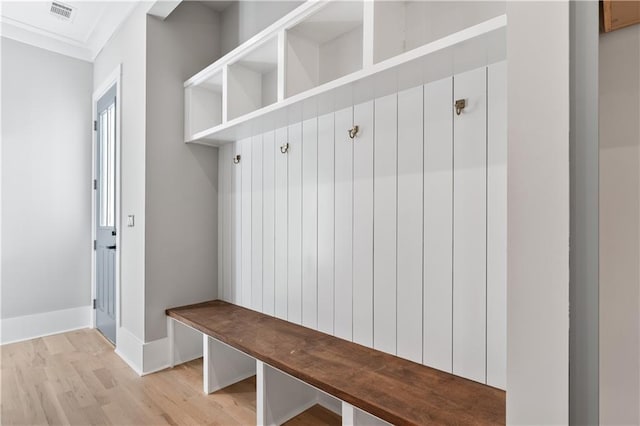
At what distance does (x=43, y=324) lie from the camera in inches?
126

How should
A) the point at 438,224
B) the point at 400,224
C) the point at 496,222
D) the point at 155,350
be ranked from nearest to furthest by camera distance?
the point at 496,222
the point at 438,224
the point at 400,224
the point at 155,350

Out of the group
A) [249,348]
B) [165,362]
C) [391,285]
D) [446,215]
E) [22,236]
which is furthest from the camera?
[22,236]

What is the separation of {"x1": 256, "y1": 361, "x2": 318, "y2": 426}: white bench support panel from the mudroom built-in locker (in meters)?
0.20

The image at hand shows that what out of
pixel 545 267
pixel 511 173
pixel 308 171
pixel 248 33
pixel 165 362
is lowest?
pixel 165 362

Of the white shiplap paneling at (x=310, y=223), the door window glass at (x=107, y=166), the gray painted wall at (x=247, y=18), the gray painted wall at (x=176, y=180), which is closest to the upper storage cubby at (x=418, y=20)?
the white shiplap paneling at (x=310, y=223)

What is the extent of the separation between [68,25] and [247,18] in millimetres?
1824

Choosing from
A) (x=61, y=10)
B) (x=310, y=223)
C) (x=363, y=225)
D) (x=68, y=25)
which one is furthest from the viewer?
(x=68, y=25)

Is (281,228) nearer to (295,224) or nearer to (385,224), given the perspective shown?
(295,224)

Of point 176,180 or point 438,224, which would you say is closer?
point 438,224

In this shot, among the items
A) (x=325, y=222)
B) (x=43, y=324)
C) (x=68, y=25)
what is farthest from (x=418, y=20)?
(x=43, y=324)

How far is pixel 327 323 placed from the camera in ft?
6.30

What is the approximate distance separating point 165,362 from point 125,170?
1478 millimetres

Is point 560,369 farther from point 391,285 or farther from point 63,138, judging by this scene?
point 63,138

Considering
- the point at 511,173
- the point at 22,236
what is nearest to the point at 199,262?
the point at 22,236
